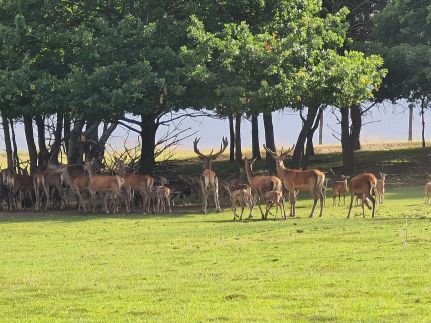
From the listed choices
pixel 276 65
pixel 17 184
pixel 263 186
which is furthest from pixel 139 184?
pixel 276 65

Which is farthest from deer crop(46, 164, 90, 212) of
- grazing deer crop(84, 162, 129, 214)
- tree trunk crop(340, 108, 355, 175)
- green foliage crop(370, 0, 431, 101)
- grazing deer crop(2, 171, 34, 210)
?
green foliage crop(370, 0, 431, 101)

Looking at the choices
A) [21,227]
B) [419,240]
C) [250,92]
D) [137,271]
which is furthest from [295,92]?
[137,271]

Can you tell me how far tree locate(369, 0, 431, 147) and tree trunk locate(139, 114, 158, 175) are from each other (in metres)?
9.83

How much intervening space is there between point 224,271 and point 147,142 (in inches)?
787

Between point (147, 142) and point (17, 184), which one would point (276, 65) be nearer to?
point (147, 142)

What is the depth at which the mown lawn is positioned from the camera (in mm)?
12125

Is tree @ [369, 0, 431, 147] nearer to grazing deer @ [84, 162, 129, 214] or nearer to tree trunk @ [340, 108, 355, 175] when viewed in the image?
tree trunk @ [340, 108, 355, 175]

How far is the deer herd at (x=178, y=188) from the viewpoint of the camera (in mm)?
25781

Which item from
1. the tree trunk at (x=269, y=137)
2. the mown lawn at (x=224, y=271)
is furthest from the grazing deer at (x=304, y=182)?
the tree trunk at (x=269, y=137)

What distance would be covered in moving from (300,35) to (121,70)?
19.9 feet

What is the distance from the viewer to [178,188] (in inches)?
1336

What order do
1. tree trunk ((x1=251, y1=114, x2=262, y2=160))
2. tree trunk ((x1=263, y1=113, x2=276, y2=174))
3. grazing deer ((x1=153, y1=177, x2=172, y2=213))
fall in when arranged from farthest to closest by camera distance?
tree trunk ((x1=251, y1=114, x2=262, y2=160)), tree trunk ((x1=263, y1=113, x2=276, y2=174)), grazing deer ((x1=153, y1=177, x2=172, y2=213))

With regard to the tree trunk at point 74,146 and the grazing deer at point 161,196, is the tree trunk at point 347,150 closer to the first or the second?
the tree trunk at point 74,146

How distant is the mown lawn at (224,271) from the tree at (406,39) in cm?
1448
